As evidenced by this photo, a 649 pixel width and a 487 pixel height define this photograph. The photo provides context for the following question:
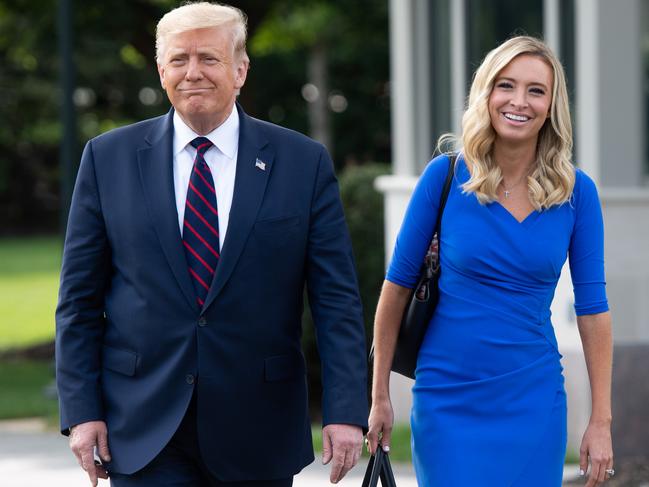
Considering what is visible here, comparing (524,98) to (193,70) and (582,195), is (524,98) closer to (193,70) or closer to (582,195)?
(582,195)

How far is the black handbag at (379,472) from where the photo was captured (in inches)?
154

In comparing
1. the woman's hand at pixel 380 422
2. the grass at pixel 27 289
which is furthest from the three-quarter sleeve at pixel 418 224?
the grass at pixel 27 289

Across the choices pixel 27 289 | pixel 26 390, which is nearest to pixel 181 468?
pixel 26 390

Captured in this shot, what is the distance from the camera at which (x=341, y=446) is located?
3840 millimetres

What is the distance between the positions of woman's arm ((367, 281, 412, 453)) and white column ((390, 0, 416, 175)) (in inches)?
302

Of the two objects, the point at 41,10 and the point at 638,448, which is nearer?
the point at 638,448

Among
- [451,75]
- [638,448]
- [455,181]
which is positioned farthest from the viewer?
[451,75]

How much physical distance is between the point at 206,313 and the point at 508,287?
34.9 inches

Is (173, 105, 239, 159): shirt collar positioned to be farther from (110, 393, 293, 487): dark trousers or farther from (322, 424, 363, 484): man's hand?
(322, 424, 363, 484): man's hand

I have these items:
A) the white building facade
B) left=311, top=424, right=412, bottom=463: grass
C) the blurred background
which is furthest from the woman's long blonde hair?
the white building facade

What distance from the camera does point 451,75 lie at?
11.4 meters

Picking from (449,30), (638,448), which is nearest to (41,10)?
(449,30)

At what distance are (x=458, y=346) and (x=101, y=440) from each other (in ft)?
3.51

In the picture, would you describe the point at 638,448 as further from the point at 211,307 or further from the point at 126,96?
the point at 126,96
